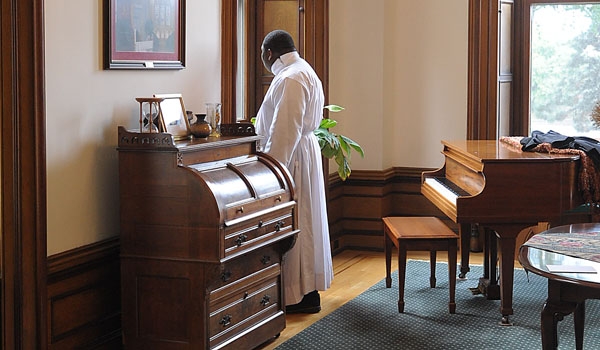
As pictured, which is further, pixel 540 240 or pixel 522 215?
pixel 522 215

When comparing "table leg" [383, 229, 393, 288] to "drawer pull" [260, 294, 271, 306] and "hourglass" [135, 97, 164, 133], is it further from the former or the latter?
"hourglass" [135, 97, 164, 133]

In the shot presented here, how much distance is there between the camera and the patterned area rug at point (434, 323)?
4.84 meters

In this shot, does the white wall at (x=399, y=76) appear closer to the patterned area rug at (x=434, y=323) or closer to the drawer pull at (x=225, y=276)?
the patterned area rug at (x=434, y=323)

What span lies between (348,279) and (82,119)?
2.83 meters

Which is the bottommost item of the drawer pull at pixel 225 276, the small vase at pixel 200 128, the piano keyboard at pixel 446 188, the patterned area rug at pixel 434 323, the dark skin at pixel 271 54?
the patterned area rug at pixel 434 323

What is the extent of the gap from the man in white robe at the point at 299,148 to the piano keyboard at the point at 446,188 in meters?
0.75

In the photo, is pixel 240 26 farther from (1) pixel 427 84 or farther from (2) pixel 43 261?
(2) pixel 43 261

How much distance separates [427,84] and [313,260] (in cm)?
257

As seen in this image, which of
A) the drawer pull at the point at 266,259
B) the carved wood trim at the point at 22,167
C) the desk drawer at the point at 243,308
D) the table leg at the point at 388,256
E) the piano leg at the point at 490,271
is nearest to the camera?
the carved wood trim at the point at 22,167

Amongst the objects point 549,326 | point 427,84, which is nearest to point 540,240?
point 549,326

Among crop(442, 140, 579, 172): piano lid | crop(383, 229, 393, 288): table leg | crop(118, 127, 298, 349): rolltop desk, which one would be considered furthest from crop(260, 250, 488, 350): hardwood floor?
crop(442, 140, 579, 172): piano lid

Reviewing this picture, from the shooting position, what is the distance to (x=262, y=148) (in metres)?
5.27

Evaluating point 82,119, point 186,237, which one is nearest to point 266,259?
point 186,237

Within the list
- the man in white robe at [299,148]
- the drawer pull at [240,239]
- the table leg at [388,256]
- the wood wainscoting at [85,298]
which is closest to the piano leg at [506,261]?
the table leg at [388,256]
